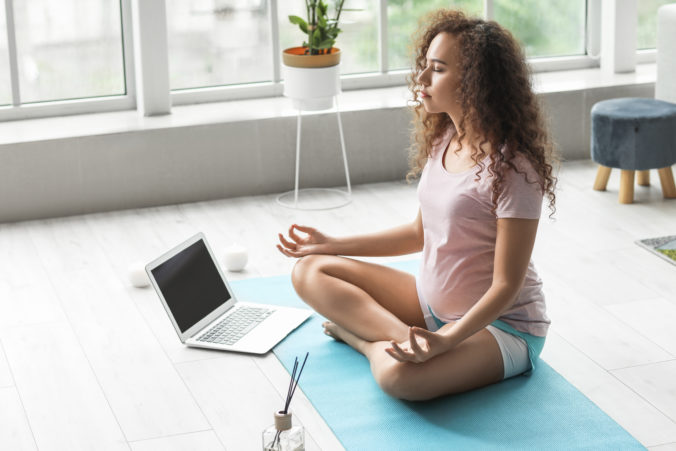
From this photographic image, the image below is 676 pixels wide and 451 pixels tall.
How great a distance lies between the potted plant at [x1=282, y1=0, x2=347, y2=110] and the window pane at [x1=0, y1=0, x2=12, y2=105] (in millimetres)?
1205

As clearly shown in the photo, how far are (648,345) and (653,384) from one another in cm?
25

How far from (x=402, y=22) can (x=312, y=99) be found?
37.7 inches

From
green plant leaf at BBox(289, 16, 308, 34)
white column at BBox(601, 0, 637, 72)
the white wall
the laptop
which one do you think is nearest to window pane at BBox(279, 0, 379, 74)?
the white wall

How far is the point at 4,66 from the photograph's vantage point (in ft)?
15.1

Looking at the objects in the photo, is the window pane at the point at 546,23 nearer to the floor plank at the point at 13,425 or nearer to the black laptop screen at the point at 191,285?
the black laptop screen at the point at 191,285

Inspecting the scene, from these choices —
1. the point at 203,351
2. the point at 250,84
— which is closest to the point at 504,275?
the point at 203,351

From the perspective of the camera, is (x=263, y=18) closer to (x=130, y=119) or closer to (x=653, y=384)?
(x=130, y=119)

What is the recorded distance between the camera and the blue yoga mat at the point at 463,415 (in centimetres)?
245

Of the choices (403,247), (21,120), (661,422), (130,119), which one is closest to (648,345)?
(661,422)

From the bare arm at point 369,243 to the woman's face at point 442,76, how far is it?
0.39 m

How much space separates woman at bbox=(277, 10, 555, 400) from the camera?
8.15ft

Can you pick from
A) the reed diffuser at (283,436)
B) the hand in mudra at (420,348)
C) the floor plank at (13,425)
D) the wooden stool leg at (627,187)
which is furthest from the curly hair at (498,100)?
the wooden stool leg at (627,187)

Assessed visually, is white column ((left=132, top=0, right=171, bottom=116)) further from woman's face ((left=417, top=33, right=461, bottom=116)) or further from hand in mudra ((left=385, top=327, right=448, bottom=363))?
hand in mudra ((left=385, top=327, right=448, bottom=363))

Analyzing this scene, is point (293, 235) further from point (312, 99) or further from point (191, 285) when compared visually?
point (312, 99)
